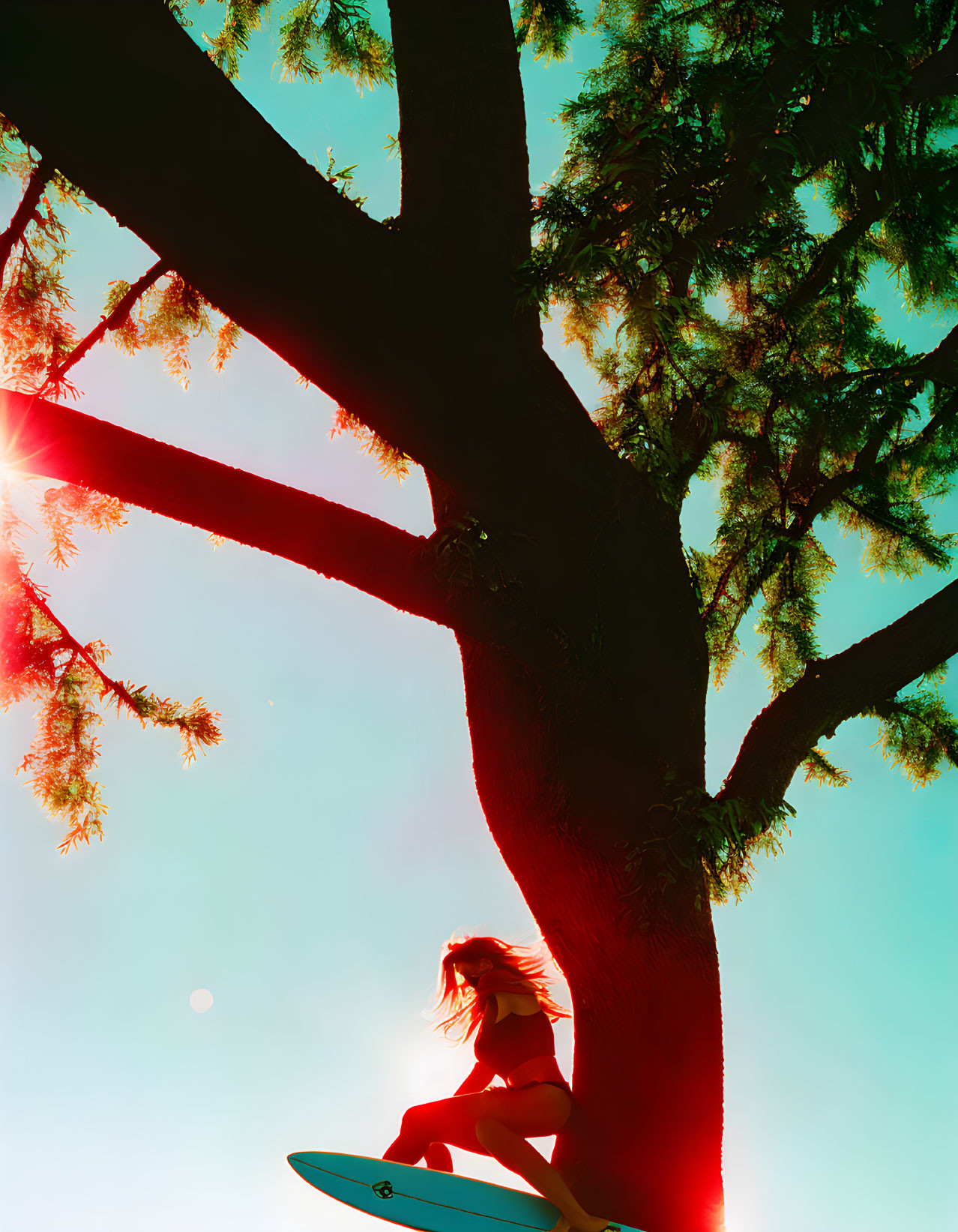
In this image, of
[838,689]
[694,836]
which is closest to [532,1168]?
[694,836]

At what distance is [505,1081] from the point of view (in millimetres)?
3117

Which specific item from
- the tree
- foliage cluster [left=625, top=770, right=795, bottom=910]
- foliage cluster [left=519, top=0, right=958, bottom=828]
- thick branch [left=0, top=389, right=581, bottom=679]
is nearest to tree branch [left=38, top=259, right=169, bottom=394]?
the tree

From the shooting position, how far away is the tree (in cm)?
226

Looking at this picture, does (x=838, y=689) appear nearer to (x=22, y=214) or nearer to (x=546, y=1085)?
(x=546, y=1085)

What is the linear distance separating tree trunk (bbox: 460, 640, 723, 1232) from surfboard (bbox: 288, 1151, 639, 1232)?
0.82 feet

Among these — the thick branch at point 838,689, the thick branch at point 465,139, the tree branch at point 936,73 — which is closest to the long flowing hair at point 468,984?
the thick branch at point 838,689

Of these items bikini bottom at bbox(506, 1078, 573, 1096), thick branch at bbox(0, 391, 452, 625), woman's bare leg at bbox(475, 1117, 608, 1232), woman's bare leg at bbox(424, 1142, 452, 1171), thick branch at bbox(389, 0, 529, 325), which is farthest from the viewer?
woman's bare leg at bbox(424, 1142, 452, 1171)

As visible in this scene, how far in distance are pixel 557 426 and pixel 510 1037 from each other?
100 inches

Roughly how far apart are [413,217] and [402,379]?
73cm

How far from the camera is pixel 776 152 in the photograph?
2494 millimetres

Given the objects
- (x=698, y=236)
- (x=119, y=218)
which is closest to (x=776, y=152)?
(x=698, y=236)

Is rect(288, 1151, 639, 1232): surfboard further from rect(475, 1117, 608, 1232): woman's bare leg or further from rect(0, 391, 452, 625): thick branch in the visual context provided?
rect(0, 391, 452, 625): thick branch

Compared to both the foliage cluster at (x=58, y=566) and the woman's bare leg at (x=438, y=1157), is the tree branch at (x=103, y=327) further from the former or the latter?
the woman's bare leg at (x=438, y=1157)

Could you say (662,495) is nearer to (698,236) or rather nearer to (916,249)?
(698,236)
